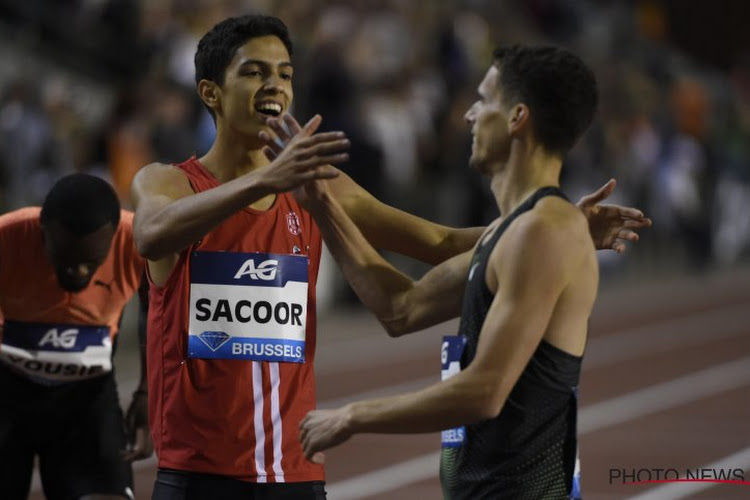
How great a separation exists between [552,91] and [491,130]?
0.65 ft

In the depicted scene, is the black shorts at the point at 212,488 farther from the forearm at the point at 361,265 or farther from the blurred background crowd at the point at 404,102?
the blurred background crowd at the point at 404,102

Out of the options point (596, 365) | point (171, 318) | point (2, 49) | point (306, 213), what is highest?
point (2, 49)

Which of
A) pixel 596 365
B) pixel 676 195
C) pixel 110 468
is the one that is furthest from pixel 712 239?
pixel 110 468

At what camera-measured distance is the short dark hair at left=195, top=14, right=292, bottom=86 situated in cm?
478

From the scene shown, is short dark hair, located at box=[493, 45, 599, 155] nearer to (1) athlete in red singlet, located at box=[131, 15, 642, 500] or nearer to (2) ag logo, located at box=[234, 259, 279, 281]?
(1) athlete in red singlet, located at box=[131, 15, 642, 500]

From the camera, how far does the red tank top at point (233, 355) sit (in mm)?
4590

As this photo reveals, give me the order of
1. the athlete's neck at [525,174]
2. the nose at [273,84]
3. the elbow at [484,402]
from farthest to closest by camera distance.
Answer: the nose at [273,84] < the athlete's neck at [525,174] < the elbow at [484,402]

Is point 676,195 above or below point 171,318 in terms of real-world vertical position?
above

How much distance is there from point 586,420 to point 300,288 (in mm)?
7220

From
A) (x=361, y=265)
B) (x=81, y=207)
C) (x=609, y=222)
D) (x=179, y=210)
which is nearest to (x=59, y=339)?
(x=81, y=207)

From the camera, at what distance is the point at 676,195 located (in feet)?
75.7

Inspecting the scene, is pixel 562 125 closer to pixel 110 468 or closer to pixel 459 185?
pixel 110 468

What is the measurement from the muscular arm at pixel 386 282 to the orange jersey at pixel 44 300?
72.9 inches

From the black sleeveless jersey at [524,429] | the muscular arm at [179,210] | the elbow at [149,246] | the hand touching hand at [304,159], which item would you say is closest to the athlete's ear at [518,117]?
the black sleeveless jersey at [524,429]
